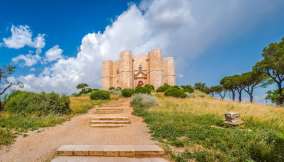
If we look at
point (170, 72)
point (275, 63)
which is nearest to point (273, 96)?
point (275, 63)

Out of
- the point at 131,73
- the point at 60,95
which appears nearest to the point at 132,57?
the point at 131,73

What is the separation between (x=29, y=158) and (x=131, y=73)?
1501 inches

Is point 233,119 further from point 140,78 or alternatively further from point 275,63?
point 140,78

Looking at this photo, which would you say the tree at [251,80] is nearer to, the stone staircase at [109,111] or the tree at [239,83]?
the tree at [239,83]

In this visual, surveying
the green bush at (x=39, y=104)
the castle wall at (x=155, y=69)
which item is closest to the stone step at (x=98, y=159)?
the green bush at (x=39, y=104)

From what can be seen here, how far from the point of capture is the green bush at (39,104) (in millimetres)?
10312

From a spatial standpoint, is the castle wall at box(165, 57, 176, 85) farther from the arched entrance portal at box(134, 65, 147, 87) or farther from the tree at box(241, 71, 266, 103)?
the tree at box(241, 71, 266, 103)

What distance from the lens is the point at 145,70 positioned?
138 feet

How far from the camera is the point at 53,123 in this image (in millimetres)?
8281

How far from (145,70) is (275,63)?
2577cm

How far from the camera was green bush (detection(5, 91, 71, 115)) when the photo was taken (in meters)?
10.3

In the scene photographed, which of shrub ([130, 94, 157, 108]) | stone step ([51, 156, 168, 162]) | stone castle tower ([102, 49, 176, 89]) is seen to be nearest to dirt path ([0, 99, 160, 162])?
stone step ([51, 156, 168, 162])

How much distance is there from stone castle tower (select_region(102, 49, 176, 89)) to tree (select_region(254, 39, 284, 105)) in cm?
1984

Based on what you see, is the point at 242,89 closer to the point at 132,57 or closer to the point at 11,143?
the point at 132,57
